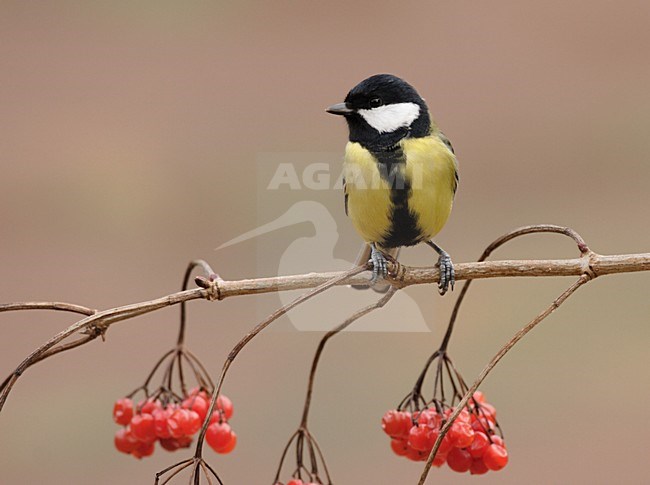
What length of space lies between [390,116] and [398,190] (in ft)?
0.21

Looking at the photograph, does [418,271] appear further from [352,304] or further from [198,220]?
[198,220]

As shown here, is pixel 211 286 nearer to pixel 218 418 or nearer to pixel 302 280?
pixel 302 280

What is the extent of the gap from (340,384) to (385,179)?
46.4 inches

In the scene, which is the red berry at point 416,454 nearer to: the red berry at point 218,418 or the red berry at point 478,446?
the red berry at point 478,446

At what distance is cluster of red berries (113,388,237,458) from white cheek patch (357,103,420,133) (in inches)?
10.7

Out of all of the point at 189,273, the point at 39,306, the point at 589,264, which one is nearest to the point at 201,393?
the point at 189,273

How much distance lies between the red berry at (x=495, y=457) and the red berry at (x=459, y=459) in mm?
13

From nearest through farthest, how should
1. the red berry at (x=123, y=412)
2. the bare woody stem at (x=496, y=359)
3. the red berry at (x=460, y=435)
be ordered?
the bare woody stem at (x=496, y=359) → the red berry at (x=460, y=435) → the red berry at (x=123, y=412)

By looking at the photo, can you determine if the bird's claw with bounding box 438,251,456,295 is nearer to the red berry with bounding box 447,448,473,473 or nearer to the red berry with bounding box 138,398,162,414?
the red berry with bounding box 447,448,473,473

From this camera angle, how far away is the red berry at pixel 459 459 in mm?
674

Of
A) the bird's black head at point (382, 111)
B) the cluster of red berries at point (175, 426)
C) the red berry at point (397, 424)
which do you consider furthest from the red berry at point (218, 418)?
the bird's black head at point (382, 111)

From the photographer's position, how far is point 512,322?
70.9 inches

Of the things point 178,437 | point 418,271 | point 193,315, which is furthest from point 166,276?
point 418,271

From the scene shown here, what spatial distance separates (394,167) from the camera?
712mm
